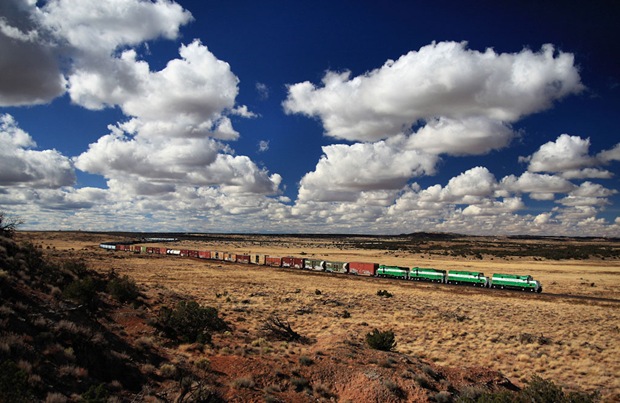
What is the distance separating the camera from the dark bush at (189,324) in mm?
19266

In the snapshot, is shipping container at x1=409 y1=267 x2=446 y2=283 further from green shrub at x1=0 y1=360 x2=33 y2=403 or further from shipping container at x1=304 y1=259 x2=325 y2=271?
green shrub at x1=0 y1=360 x2=33 y2=403

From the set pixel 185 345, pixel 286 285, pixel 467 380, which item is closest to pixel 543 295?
pixel 286 285

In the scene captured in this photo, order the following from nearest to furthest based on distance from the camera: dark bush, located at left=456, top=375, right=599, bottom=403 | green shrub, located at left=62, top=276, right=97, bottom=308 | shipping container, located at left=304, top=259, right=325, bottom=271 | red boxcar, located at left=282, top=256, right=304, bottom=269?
dark bush, located at left=456, top=375, right=599, bottom=403, green shrub, located at left=62, top=276, right=97, bottom=308, shipping container, located at left=304, top=259, right=325, bottom=271, red boxcar, located at left=282, top=256, right=304, bottom=269

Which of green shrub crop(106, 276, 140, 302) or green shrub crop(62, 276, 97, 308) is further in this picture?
green shrub crop(106, 276, 140, 302)

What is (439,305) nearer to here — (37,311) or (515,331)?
(515,331)

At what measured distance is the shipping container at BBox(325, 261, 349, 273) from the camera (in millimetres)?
68188

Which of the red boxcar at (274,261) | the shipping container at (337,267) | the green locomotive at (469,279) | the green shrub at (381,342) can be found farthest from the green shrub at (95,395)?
the red boxcar at (274,261)

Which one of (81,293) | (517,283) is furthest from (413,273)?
(81,293)

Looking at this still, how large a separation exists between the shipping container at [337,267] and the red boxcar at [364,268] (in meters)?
0.99

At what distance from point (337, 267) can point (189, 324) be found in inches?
2013

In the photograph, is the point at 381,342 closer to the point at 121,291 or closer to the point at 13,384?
the point at 13,384

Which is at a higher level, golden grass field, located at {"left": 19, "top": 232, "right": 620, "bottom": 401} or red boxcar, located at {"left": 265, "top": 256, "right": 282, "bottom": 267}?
golden grass field, located at {"left": 19, "top": 232, "right": 620, "bottom": 401}

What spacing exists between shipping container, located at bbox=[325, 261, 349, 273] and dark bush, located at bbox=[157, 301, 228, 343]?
48.2m

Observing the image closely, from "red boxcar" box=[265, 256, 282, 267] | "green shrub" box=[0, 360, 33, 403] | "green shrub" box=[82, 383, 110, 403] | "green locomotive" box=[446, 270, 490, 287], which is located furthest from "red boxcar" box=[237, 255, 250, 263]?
"green shrub" box=[0, 360, 33, 403]
